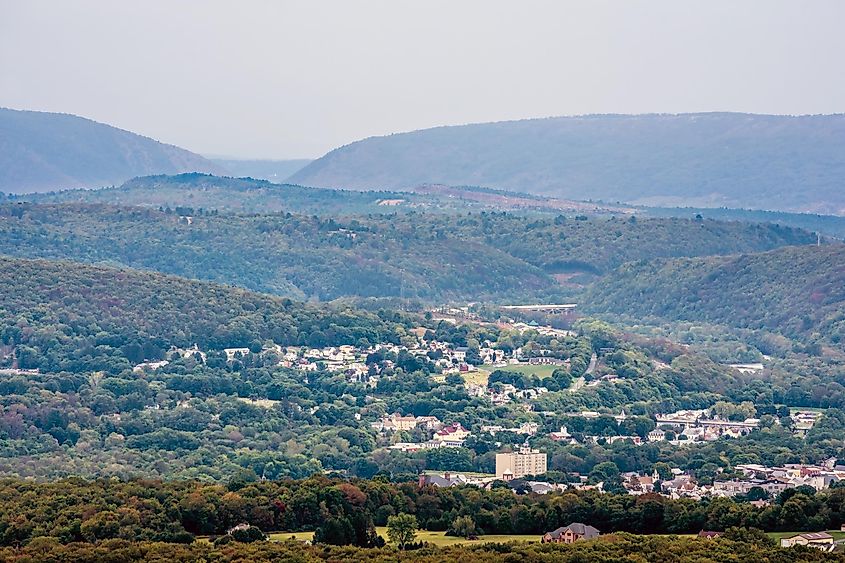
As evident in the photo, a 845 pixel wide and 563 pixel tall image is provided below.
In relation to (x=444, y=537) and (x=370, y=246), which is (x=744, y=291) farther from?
(x=444, y=537)

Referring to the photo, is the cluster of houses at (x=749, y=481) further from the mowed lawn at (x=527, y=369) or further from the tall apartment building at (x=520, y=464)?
the mowed lawn at (x=527, y=369)

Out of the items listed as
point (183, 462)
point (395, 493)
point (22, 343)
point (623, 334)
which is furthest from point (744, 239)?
point (395, 493)

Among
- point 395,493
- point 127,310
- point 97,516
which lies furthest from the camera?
point 127,310

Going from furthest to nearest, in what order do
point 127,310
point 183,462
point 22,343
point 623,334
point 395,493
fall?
point 623,334 → point 127,310 → point 22,343 → point 183,462 → point 395,493

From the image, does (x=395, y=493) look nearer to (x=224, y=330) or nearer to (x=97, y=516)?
(x=97, y=516)

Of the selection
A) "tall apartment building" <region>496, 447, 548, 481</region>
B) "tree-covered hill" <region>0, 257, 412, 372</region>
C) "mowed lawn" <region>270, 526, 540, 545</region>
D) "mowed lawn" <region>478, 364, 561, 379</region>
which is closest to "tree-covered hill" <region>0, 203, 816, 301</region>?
"tree-covered hill" <region>0, 257, 412, 372</region>

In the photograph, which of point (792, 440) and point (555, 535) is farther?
point (792, 440)
